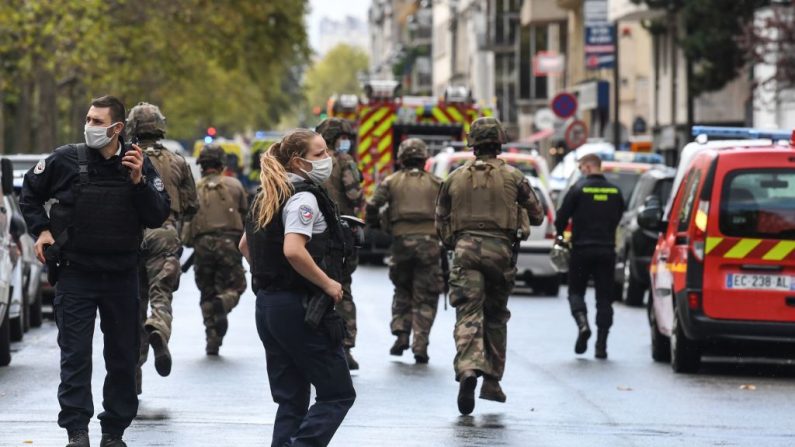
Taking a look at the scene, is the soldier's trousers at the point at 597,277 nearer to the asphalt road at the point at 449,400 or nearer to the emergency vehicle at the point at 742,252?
the asphalt road at the point at 449,400

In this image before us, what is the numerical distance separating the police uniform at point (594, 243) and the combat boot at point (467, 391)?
4785 mm

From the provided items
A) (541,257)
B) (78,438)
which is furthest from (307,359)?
(541,257)

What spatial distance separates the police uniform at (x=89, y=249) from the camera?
9961 millimetres

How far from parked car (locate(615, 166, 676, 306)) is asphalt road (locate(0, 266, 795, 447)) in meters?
4.76

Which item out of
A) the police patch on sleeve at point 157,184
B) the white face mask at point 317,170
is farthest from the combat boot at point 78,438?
the white face mask at point 317,170

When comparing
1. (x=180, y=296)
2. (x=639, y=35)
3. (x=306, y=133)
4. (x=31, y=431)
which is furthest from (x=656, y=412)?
(x=639, y=35)

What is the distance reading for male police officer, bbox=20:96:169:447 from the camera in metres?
9.94

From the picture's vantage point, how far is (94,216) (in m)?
10.0

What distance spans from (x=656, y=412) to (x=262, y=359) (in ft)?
14.0

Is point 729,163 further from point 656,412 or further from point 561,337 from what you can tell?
point 561,337

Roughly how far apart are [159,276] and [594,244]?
4.77m

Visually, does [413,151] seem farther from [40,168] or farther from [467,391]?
[40,168]

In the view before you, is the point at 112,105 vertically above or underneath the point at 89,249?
above

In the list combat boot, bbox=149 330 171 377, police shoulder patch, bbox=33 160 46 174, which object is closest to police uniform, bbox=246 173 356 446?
police shoulder patch, bbox=33 160 46 174
